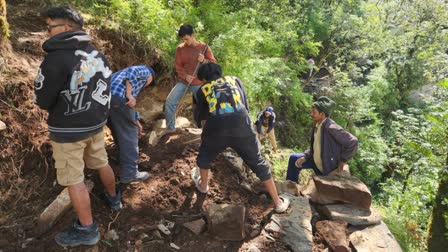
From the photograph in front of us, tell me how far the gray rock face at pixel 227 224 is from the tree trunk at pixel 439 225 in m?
3.26

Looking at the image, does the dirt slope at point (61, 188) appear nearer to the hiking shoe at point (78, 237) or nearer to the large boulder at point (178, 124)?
the hiking shoe at point (78, 237)

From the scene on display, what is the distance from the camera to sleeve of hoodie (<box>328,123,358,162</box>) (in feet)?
15.1

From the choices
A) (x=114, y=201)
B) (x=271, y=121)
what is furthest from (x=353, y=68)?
(x=114, y=201)

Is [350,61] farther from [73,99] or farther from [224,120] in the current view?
[73,99]

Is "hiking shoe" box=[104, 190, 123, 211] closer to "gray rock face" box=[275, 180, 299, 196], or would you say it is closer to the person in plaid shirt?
the person in plaid shirt

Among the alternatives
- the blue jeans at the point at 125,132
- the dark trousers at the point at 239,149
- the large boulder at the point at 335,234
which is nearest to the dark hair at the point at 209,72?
the dark trousers at the point at 239,149

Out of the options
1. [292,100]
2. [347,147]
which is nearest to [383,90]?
[292,100]

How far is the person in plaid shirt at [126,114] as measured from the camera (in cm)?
393

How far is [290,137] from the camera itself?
12.7 meters

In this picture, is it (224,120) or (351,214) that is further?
(351,214)

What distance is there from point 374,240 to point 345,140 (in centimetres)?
136

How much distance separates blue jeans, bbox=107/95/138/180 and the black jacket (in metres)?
0.78

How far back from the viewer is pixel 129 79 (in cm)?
404

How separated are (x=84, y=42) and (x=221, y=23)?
6.12 meters
